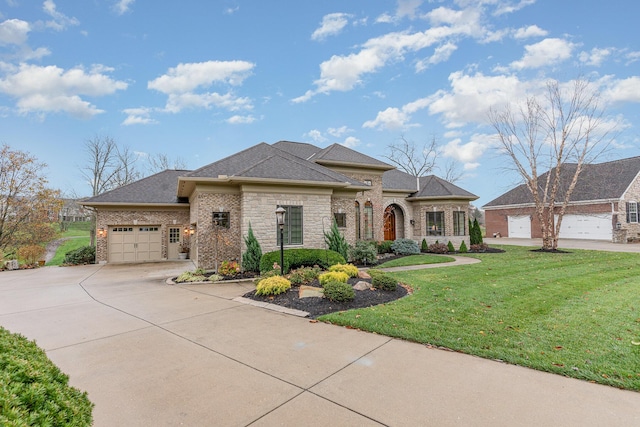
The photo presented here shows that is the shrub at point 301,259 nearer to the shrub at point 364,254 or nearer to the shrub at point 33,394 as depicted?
the shrub at point 364,254

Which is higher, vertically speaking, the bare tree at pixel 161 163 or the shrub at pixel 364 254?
the bare tree at pixel 161 163

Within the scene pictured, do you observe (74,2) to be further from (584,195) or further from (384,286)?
(584,195)

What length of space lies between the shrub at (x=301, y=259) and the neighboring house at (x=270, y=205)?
114 centimetres

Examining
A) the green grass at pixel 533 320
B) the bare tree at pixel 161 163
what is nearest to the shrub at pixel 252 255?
the green grass at pixel 533 320

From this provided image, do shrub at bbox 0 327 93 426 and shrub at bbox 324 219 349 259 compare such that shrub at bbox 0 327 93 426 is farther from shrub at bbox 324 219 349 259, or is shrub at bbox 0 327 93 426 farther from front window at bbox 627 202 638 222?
front window at bbox 627 202 638 222

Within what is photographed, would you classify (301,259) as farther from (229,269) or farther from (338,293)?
(338,293)

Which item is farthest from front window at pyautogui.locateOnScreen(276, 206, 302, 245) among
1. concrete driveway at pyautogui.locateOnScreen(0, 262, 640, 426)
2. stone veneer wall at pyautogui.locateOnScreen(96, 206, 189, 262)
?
stone veneer wall at pyautogui.locateOnScreen(96, 206, 189, 262)

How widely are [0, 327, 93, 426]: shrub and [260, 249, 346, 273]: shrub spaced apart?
27.4 feet

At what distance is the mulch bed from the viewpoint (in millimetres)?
6418

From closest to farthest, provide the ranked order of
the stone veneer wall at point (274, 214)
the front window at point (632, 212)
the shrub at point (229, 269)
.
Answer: the shrub at point (229, 269) → the stone veneer wall at point (274, 214) → the front window at point (632, 212)

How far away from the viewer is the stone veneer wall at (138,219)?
16.2 m

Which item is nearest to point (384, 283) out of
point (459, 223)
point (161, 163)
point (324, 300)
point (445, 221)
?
point (324, 300)

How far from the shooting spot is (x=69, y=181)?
2784 cm

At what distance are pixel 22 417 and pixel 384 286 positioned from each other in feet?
23.3
